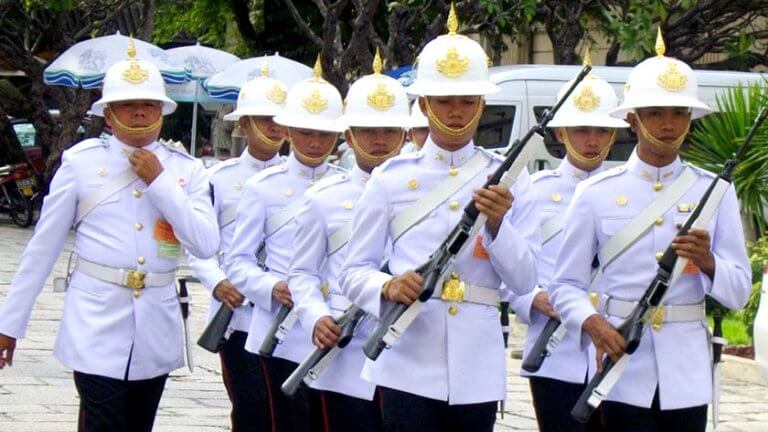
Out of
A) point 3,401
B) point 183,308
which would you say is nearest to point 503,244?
point 183,308

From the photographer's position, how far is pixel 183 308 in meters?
7.81

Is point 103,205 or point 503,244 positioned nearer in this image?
point 503,244

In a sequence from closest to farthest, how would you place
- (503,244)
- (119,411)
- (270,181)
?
(503,244) → (119,411) → (270,181)

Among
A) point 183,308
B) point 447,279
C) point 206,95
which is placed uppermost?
point 447,279

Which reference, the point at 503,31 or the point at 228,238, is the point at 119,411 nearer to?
the point at 228,238

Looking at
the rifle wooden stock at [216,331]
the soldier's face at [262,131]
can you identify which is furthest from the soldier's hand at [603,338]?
the soldier's face at [262,131]

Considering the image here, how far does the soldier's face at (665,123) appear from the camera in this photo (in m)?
6.32

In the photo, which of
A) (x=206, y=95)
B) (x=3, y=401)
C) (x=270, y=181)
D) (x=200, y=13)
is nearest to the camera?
(x=270, y=181)

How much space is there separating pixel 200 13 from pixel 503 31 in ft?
21.6

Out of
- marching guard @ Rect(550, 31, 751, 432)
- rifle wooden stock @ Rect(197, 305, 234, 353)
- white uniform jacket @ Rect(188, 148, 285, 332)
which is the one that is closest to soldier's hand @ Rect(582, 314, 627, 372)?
marching guard @ Rect(550, 31, 751, 432)

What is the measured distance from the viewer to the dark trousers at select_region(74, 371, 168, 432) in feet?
23.1

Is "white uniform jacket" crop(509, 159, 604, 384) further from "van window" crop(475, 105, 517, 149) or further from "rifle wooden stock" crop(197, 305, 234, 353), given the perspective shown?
"van window" crop(475, 105, 517, 149)

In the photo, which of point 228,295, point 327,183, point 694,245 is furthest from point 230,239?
point 694,245

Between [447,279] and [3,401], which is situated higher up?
[447,279]
